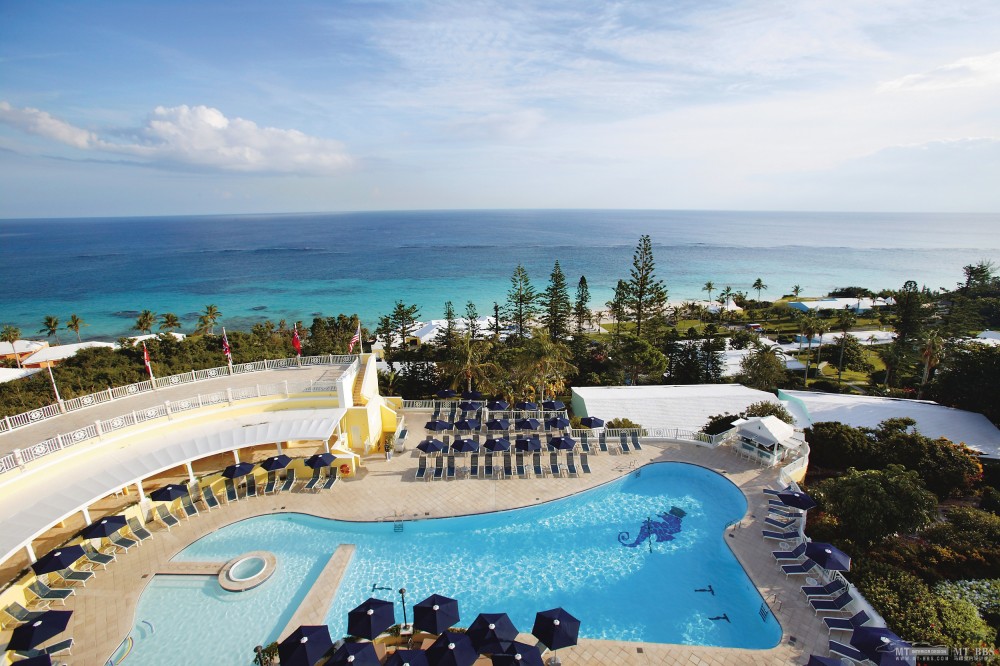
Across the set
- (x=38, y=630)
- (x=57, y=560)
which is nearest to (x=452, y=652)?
(x=38, y=630)

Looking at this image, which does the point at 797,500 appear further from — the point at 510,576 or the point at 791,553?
the point at 510,576

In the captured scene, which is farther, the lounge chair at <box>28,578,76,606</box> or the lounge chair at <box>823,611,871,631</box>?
the lounge chair at <box>28,578,76,606</box>

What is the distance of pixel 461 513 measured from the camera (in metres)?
13.9

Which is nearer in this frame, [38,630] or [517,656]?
[517,656]

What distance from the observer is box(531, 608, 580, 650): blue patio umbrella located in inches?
349

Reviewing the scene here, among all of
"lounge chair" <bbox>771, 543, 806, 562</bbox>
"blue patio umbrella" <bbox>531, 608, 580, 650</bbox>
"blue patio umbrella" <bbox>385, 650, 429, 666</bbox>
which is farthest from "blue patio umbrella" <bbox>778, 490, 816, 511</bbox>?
"blue patio umbrella" <bbox>385, 650, 429, 666</bbox>

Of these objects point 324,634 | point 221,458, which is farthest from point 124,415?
point 324,634

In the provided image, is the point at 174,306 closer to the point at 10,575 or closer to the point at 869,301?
the point at 10,575

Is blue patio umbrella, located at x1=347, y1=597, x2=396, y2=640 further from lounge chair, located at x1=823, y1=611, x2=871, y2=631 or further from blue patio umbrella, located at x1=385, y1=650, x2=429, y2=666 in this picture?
lounge chair, located at x1=823, y1=611, x2=871, y2=631

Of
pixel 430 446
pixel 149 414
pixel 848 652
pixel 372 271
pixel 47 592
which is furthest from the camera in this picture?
pixel 372 271

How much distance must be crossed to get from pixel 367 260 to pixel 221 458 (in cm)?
9268

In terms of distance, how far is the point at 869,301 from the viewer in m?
53.5

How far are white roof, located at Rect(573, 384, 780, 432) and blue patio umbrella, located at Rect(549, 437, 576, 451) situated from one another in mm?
4176

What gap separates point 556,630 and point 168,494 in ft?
38.9
